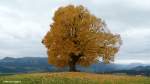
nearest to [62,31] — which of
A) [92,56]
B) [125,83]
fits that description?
[92,56]

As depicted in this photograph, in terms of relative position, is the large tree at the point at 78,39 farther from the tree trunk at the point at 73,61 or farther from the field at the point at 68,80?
the field at the point at 68,80

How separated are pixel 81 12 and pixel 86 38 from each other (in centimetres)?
650

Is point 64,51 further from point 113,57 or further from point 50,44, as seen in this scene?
point 113,57

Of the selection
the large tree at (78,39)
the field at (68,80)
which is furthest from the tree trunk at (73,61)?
the field at (68,80)

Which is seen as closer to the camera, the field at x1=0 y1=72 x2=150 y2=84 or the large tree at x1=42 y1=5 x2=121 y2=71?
the field at x1=0 y1=72 x2=150 y2=84

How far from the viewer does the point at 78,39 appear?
3775 inches

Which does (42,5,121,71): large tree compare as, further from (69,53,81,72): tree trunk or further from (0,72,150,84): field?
(0,72,150,84): field

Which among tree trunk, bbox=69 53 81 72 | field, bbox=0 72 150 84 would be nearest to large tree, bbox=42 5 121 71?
tree trunk, bbox=69 53 81 72

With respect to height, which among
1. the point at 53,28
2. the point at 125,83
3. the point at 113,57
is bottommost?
the point at 125,83

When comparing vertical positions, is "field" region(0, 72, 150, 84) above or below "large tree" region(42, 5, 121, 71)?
below

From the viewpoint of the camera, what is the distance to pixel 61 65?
102 m

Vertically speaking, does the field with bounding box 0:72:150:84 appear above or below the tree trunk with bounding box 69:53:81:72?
below

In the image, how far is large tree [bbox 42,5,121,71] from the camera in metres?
95.9

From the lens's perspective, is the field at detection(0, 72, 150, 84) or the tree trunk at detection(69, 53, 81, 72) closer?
the field at detection(0, 72, 150, 84)
